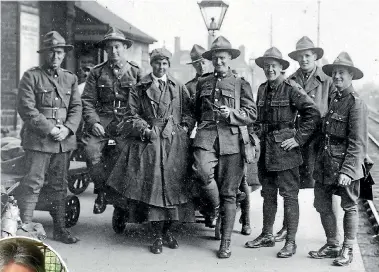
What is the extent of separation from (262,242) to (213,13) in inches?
145

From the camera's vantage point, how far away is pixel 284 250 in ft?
17.5

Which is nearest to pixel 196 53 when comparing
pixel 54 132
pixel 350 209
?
pixel 54 132

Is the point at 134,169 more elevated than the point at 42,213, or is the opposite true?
the point at 134,169

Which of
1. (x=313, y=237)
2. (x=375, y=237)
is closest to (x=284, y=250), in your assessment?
(x=313, y=237)

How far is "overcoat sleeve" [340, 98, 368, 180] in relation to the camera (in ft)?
16.3

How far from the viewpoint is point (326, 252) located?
17.4 ft

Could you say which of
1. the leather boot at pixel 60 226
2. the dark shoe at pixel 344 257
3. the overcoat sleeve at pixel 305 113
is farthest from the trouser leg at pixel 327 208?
the leather boot at pixel 60 226

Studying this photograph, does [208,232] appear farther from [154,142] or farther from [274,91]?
[274,91]

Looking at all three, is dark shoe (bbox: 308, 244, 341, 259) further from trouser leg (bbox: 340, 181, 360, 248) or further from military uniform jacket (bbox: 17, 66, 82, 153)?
military uniform jacket (bbox: 17, 66, 82, 153)

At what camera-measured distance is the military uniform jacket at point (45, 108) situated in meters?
5.58

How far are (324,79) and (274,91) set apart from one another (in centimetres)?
74

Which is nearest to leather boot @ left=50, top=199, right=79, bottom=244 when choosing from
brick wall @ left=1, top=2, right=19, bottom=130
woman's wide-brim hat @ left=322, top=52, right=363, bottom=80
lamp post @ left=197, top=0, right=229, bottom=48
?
woman's wide-brim hat @ left=322, top=52, right=363, bottom=80

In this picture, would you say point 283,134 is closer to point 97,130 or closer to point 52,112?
point 97,130

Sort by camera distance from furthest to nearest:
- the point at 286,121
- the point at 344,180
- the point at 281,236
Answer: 1. the point at 281,236
2. the point at 286,121
3. the point at 344,180
